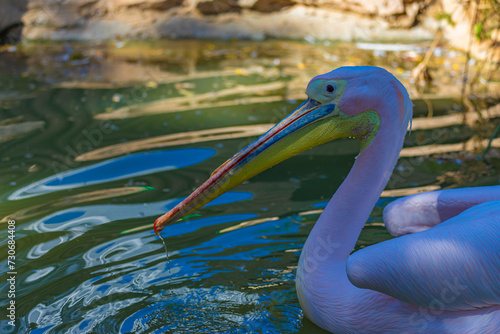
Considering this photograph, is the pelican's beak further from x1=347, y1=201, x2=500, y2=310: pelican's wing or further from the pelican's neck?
x1=347, y1=201, x2=500, y2=310: pelican's wing

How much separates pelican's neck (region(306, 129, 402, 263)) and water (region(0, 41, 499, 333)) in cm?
33

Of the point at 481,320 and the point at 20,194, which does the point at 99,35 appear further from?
the point at 481,320

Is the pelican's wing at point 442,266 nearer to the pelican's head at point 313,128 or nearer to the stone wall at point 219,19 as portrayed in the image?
the pelican's head at point 313,128

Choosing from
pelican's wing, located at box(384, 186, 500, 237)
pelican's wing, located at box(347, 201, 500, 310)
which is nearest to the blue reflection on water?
pelican's wing, located at box(384, 186, 500, 237)

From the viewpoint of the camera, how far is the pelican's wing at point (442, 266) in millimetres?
1749

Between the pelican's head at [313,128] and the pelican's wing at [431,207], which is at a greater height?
the pelican's head at [313,128]

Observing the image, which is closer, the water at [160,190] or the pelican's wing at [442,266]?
the pelican's wing at [442,266]

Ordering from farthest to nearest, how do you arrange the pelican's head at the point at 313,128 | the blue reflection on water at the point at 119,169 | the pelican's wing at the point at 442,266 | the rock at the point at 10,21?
the rock at the point at 10,21
the blue reflection on water at the point at 119,169
the pelican's head at the point at 313,128
the pelican's wing at the point at 442,266

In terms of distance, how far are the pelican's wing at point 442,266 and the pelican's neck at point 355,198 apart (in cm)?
23

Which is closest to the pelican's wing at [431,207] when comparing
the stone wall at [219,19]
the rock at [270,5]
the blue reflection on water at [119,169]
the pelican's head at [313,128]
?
the pelican's head at [313,128]

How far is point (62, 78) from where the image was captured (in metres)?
5.72

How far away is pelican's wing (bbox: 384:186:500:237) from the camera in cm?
225

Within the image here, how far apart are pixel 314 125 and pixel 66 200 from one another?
167cm

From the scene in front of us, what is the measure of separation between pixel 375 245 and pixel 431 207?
19.8 inches
